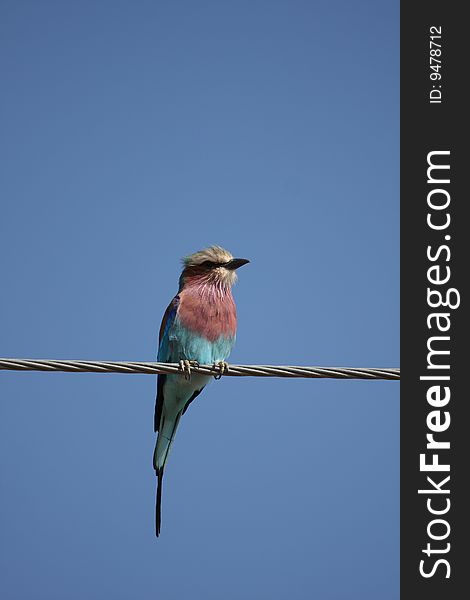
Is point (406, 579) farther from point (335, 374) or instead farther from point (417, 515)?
point (335, 374)

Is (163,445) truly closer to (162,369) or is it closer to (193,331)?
(193,331)

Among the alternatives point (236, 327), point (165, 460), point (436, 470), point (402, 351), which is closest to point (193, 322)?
point (236, 327)

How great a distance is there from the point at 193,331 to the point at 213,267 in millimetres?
528

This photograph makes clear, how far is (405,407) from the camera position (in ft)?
14.5

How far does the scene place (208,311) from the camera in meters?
5.22

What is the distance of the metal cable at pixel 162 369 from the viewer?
10.5 ft

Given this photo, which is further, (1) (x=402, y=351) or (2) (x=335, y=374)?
(1) (x=402, y=351)

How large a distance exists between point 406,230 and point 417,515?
5.37ft

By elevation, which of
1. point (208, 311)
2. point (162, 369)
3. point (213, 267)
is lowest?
point (162, 369)

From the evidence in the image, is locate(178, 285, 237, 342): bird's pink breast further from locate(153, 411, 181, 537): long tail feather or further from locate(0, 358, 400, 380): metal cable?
locate(0, 358, 400, 380): metal cable

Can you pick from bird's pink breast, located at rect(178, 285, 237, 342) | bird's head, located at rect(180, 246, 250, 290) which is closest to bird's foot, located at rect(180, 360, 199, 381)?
bird's pink breast, located at rect(178, 285, 237, 342)

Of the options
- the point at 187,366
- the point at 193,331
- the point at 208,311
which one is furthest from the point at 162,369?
the point at 208,311

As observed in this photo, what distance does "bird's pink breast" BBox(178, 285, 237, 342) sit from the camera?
16.9 ft

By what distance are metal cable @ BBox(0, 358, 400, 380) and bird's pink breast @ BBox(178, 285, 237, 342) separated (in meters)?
1.56
